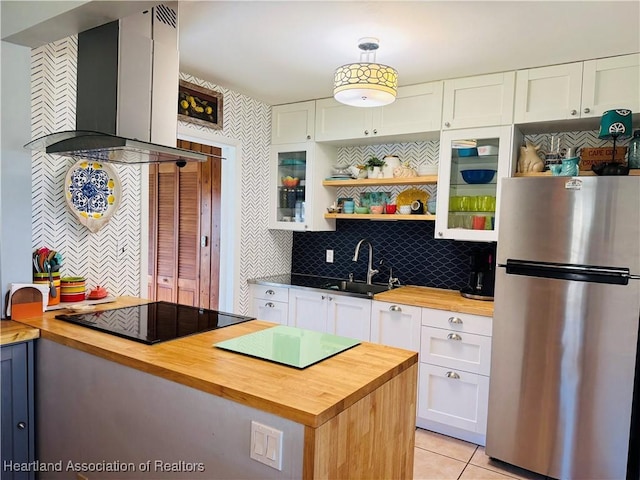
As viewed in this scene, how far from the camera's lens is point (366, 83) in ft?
7.04

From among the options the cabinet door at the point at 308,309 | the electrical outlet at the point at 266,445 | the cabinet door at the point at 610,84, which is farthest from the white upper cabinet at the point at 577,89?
the electrical outlet at the point at 266,445

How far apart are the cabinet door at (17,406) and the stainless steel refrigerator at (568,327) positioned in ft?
7.66

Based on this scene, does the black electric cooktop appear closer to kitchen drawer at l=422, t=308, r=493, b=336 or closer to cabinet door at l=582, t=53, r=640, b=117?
kitchen drawer at l=422, t=308, r=493, b=336

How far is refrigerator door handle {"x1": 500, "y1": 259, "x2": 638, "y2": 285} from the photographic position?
6.95 ft

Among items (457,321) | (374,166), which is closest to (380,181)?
(374,166)

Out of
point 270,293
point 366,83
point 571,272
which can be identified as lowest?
point 270,293

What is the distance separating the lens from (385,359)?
1.55 metres

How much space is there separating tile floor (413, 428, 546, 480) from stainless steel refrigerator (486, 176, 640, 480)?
0.32 feet

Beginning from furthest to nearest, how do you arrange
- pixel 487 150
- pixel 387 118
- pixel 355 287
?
1. pixel 355 287
2. pixel 387 118
3. pixel 487 150

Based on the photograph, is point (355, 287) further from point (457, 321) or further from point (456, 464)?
point (456, 464)

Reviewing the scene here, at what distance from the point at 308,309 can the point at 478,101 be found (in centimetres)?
188

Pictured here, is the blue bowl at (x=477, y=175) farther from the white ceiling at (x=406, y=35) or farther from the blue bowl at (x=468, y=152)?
the white ceiling at (x=406, y=35)

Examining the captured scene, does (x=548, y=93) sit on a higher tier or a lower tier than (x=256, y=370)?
higher

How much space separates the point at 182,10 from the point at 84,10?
1.54ft
